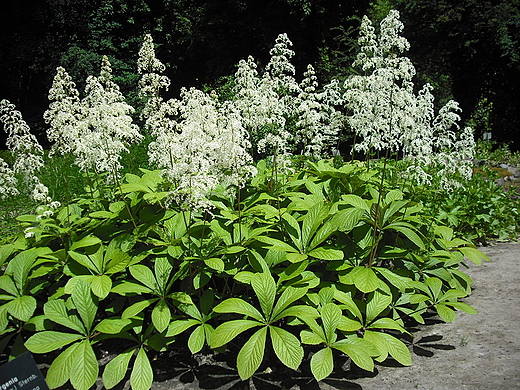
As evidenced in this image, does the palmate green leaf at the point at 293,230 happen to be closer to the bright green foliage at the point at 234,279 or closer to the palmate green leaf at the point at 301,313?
the bright green foliage at the point at 234,279

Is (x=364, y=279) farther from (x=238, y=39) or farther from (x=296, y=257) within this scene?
(x=238, y=39)

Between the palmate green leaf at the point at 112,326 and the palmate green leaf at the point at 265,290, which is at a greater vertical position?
the palmate green leaf at the point at 265,290

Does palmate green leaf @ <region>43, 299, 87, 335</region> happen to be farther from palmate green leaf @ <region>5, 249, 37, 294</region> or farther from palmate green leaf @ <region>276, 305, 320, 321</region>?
palmate green leaf @ <region>276, 305, 320, 321</region>

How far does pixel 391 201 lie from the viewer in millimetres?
3367

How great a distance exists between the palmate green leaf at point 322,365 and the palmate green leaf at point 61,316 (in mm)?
1479

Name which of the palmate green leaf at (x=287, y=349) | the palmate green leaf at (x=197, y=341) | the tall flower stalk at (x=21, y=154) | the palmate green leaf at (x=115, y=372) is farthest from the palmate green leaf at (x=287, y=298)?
the tall flower stalk at (x=21, y=154)

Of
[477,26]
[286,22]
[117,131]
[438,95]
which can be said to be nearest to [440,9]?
[477,26]

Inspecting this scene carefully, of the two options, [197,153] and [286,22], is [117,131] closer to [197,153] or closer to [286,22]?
[197,153]

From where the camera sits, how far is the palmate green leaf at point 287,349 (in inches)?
88.4

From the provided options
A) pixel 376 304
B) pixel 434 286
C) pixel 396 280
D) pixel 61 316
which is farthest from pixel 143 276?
pixel 434 286

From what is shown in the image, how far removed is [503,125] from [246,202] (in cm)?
2030

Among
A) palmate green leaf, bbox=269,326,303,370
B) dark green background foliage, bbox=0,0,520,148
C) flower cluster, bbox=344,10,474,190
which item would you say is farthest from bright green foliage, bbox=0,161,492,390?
dark green background foliage, bbox=0,0,520,148

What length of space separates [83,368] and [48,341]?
0.34m

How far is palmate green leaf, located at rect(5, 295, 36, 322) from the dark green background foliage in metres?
13.5
